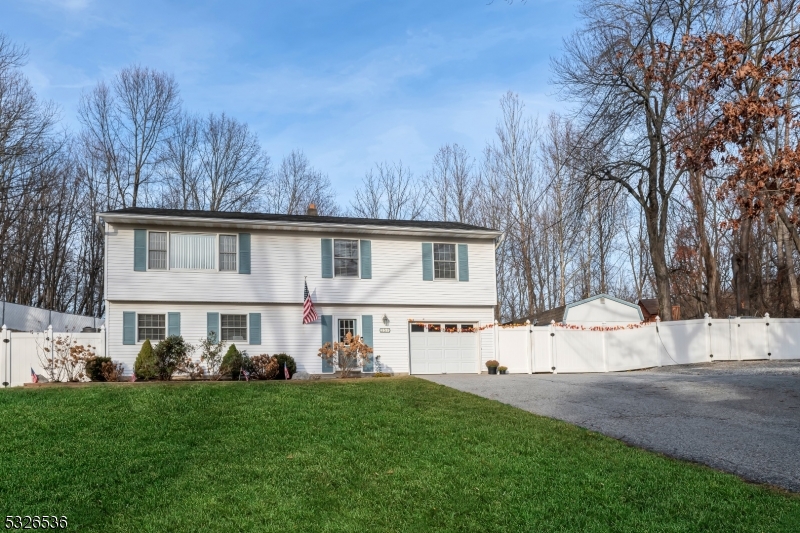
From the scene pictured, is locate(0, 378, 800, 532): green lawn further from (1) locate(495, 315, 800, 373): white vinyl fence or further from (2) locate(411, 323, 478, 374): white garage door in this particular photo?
(1) locate(495, 315, 800, 373): white vinyl fence

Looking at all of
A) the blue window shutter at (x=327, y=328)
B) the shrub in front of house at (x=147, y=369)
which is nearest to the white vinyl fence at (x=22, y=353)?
the shrub in front of house at (x=147, y=369)

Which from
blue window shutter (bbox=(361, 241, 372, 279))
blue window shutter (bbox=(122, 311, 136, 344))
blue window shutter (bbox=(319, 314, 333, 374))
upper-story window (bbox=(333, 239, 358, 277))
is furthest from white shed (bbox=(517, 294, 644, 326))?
blue window shutter (bbox=(122, 311, 136, 344))

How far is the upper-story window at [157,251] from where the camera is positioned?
21.1 metres

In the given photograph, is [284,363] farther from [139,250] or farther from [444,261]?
[444,261]

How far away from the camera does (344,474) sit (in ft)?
24.5

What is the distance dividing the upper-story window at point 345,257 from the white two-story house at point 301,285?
1.4 inches

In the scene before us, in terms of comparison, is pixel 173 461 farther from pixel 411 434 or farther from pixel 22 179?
pixel 22 179

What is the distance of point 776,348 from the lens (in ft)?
84.2

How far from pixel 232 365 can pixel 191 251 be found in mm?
4740

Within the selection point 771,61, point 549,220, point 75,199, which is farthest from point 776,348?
point 75,199

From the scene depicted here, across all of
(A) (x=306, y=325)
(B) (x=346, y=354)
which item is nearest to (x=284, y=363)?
(B) (x=346, y=354)

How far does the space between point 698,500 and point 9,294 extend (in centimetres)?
3662

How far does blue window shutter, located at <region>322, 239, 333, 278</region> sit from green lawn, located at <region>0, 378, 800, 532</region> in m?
11.3

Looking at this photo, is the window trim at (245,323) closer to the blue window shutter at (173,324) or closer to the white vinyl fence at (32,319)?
the blue window shutter at (173,324)
